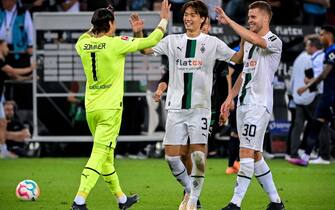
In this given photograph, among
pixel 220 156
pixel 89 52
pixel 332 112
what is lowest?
pixel 220 156

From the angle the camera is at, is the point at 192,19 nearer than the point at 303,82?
Yes

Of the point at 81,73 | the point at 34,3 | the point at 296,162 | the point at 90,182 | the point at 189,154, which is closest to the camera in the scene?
the point at 90,182

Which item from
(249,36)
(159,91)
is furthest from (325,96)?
(249,36)

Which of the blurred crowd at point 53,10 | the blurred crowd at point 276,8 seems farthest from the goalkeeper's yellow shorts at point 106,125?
the blurred crowd at point 276,8

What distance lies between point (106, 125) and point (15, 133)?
35.1 feet

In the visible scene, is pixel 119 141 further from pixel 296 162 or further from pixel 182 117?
pixel 182 117

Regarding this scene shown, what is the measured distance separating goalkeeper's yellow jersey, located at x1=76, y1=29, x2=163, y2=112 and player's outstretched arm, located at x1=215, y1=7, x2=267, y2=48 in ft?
2.97

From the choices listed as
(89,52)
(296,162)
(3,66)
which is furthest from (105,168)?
(3,66)

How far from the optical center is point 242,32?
11.6 metres

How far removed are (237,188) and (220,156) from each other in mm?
10875

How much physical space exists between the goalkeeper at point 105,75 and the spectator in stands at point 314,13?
13013 mm

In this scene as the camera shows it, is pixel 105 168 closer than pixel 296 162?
Yes

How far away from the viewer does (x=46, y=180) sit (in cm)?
1689

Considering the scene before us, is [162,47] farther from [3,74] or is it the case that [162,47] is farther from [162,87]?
[3,74]
